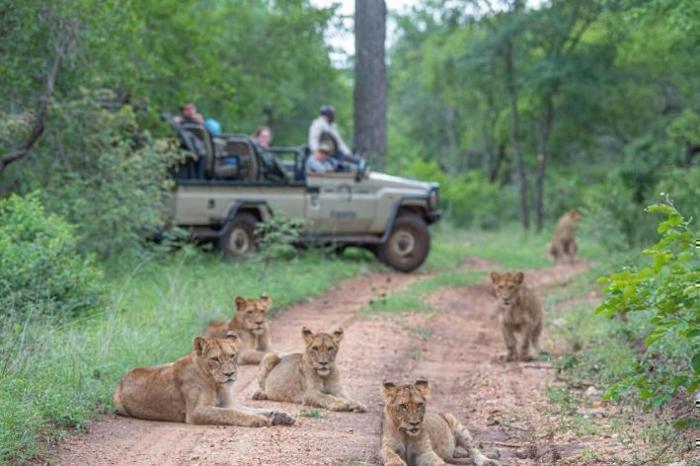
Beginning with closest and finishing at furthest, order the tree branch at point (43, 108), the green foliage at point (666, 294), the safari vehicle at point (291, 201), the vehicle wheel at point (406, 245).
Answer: the green foliage at point (666, 294), the tree branch at point (43, 108), the safari vehicle at point (291, 201), the vehicle wheel at point (406, 245)

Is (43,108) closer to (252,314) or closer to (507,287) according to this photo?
(252,314)

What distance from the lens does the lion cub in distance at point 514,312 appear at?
12906 millimetres

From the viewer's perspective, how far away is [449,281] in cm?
1994

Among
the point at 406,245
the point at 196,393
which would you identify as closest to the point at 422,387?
the point at 196,393

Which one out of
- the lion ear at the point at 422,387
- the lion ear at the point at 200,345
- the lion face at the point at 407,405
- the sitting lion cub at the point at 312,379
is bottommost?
the sitting lion cub at the point at 312,379

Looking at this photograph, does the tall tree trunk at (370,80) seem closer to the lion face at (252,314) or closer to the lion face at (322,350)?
the lion face at (252,314)

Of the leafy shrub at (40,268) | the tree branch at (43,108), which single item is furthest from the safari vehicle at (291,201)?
the leafy shrub at (40,268)

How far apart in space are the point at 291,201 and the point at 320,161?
1140 mm

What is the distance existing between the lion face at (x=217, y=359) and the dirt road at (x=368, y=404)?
0.38 metres

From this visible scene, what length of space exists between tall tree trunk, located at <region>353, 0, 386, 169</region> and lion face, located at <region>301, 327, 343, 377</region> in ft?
49.6

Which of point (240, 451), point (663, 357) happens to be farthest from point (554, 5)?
point (240, 451)

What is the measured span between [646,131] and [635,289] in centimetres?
2809

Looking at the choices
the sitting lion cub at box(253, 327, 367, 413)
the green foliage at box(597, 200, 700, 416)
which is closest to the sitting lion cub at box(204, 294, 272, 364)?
the sitting lion cub at box(253, 327, 367, 413)

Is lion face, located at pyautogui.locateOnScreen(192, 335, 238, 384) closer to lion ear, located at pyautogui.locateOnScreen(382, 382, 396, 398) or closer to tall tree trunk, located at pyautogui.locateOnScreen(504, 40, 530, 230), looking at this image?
lion ear, located at pyautogui.locateOnScreen(382, 382, 396, 398)
